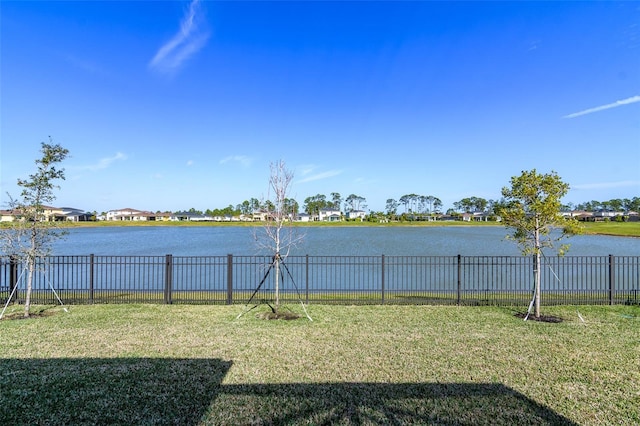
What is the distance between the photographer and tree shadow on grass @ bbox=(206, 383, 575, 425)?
4.35 metres

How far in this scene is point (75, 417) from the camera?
441cm

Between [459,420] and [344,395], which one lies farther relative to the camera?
[344,395]

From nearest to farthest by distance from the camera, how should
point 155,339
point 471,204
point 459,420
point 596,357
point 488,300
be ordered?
point 459,420
point 596,357
point 155,339
point 488,300
point 471,204

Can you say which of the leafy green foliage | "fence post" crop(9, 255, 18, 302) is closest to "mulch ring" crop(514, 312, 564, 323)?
the leafy green foliage

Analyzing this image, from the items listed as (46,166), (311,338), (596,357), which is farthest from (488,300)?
(46,166)

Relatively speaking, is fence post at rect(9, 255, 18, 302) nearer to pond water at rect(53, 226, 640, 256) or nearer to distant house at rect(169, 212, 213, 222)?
pond water at rect(53, 226, 640, 256)

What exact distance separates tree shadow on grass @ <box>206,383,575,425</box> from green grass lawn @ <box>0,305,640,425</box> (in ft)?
0.06

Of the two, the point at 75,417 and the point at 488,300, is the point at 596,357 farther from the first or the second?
the point at 75,417

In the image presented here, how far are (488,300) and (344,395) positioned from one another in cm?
→ 822

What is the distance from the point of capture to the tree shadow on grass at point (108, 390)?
442 cm

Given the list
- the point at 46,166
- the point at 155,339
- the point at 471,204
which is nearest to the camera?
the point at 155,339

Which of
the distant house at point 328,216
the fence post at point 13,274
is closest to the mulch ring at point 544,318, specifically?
the fence post at point 13,274

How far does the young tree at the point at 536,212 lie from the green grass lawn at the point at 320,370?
2009 millimetres

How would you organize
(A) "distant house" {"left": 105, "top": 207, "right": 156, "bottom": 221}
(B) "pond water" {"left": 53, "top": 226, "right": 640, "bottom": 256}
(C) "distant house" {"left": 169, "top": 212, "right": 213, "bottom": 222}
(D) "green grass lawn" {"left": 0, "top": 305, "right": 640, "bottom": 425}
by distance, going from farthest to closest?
1. (A) "distant house" {"left": 105, "top": 207, "right": 156, "bottom": 221}
2. (C) "distant house" {"left": 169, "top": 212, "right": 213, "bottom": 222}
3. (B) "pond water" {"left": 53, "top": 226, "right": 640, "bottom": 256}
4. (D) "green grass lawn" {"left": 0, "top": 305, "right": 640, "bottom": 425}
